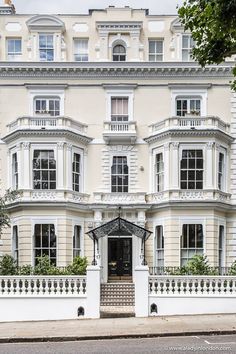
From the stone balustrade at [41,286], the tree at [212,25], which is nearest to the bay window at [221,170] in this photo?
the stone balustrade at [41,286]

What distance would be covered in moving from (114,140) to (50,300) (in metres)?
Answer: 13.4

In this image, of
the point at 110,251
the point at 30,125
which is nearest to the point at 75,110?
the point at 30,125

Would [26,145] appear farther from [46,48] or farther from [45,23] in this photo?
[45,23]

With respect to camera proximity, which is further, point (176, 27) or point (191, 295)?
point (176, 27)

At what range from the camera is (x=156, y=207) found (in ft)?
103

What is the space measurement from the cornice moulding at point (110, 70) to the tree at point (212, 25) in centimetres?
1684

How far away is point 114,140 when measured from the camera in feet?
106

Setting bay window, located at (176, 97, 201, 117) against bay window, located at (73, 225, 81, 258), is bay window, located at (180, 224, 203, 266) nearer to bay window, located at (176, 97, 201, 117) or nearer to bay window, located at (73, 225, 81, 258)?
bay window, located at (73, 225, 81, 258)

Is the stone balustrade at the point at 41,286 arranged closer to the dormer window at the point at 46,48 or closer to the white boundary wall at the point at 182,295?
the white boundary wall at the point at 182,295

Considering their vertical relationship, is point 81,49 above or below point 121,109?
above

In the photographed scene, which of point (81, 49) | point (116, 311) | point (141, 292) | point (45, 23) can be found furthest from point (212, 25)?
point (45, 23)

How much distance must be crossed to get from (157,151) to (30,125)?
677 centimetres

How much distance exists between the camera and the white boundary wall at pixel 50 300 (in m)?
20.5

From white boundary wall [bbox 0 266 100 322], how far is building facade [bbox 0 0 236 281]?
377 inches
